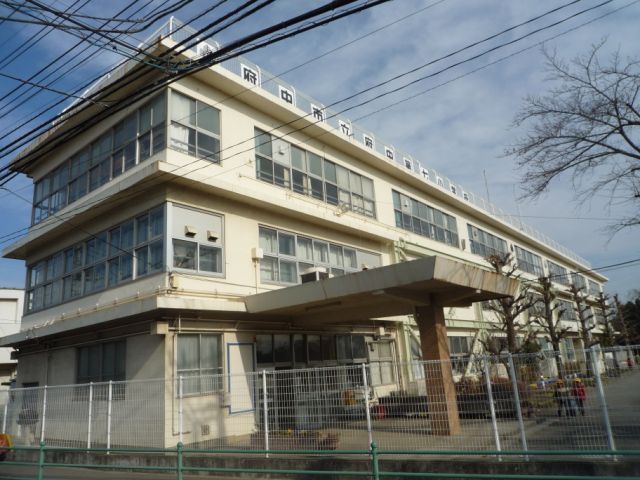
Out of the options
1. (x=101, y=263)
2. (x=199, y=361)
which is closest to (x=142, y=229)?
(x=101, y=263)

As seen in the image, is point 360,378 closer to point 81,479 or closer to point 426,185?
point 81,479

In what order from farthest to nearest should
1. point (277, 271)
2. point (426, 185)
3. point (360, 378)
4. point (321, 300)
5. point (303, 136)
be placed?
1. point (426, 185)
2. point (303, 136)
3. point (277, 271)
4. point (321, 300)
5. point (360, 378)

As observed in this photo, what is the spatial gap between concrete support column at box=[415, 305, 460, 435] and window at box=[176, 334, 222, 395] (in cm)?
532

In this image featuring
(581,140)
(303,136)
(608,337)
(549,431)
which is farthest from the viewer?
(608,337)

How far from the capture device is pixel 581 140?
11039 millimetres

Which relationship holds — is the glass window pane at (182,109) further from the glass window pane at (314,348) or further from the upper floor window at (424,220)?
the upper floor window at (424,220)

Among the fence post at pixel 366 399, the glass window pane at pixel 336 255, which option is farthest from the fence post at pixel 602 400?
the glass window pane at pixel 336 255

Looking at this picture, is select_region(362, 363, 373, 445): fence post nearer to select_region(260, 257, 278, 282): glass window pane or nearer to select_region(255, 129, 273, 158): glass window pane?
select_region(260, 257, 278, 282): glass window pane

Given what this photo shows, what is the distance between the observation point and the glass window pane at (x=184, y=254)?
12.6 meters

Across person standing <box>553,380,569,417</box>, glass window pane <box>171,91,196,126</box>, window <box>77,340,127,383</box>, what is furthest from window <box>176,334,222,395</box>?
person standing <box>553,380,569,417</box>

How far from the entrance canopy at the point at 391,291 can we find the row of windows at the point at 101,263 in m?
3.01

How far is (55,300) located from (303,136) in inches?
406

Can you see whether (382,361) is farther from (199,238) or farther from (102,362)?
(102,362)

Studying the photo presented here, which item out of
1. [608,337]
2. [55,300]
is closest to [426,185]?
[55,300]
